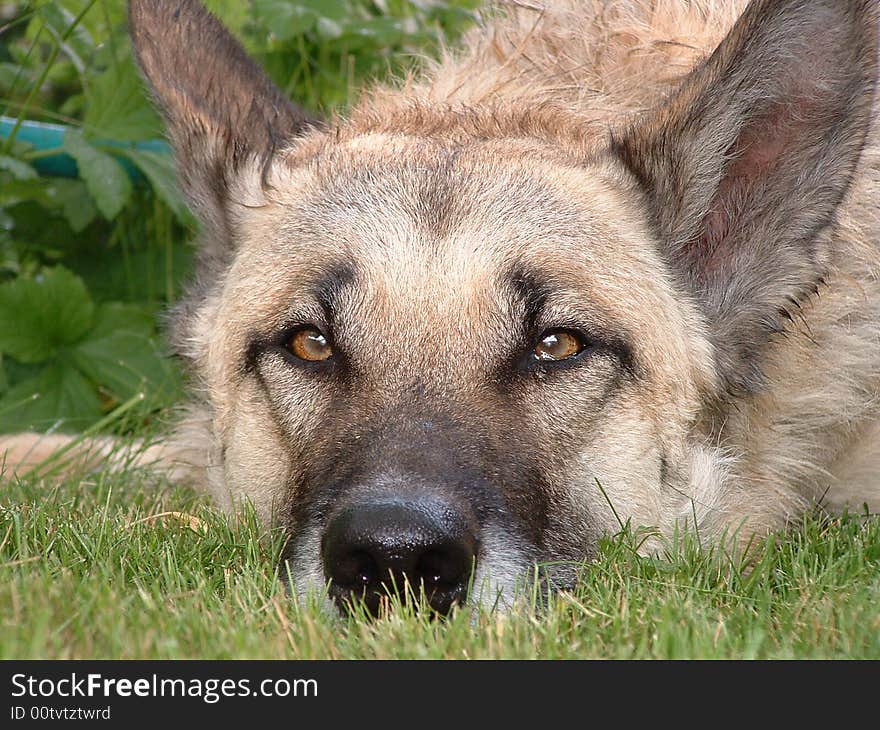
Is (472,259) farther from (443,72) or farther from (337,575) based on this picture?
(443,72)

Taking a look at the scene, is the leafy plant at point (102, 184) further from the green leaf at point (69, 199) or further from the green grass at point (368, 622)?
the green grass at point (368, 622)

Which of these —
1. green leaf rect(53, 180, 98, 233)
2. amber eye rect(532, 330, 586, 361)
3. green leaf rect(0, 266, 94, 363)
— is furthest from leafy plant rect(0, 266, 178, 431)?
amber eye rect(532, 330, 586, 361)

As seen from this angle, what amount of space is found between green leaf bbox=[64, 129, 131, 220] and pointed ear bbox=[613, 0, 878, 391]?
233 cm

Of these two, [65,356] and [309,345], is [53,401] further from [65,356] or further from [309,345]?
[309,345]

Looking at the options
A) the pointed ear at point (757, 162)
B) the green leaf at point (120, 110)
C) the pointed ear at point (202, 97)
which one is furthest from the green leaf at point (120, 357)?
the pointed ear at point (757, 162)

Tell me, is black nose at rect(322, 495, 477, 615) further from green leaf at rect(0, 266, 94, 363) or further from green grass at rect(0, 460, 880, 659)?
green leaf at rect(0, 266, 94, 363)

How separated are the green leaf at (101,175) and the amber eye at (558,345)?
240 centimetres

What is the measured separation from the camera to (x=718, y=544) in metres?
3.63

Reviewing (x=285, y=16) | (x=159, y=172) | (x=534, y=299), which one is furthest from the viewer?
(x=285, y=16)

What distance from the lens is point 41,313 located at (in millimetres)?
5590

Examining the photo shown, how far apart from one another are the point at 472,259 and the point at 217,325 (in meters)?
0.95

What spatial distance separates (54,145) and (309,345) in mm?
2931

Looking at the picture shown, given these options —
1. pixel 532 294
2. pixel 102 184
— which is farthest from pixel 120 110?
pixel 532 294

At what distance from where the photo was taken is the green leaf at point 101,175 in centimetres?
522
